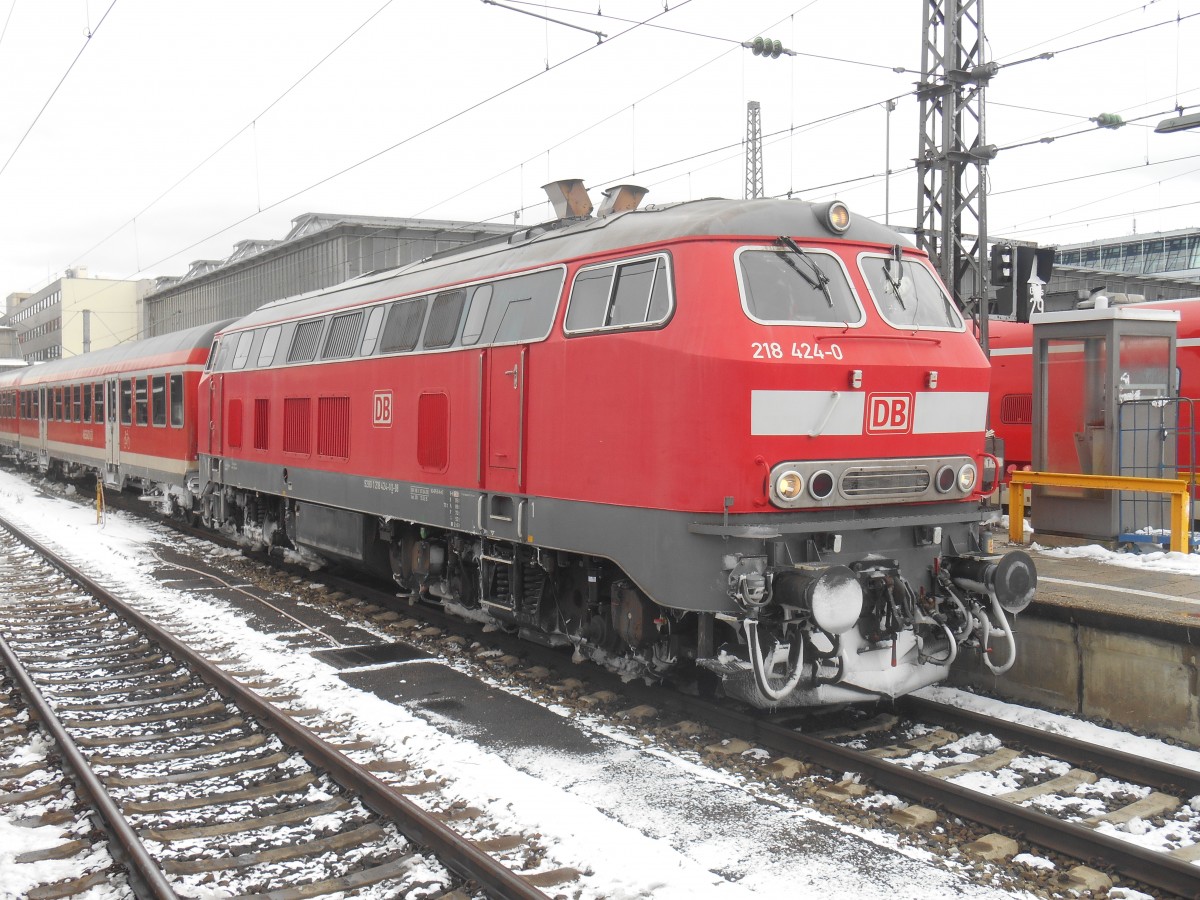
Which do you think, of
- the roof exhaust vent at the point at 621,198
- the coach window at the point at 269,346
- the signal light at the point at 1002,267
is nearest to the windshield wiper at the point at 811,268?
the roof exhaust vent at the point at 621,198

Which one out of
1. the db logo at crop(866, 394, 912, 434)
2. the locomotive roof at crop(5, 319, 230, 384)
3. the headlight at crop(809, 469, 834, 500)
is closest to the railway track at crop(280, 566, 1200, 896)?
the headlight at crop(809, 469, 834, 500)

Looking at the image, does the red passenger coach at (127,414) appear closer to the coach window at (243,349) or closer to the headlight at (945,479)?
the coach window at (243,349)

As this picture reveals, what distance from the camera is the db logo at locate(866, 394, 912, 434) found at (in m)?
6.98

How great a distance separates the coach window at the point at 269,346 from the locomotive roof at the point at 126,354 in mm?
4248

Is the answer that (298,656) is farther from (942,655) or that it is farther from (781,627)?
(942,655)

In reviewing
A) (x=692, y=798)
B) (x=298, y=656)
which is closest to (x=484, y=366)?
(x=298, y=656)

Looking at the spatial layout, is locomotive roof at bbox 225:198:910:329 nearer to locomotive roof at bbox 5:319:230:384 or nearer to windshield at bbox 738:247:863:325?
windshield at bbox 738:247:863:325

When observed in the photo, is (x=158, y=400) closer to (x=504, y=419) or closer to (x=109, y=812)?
(x=504, y=419)

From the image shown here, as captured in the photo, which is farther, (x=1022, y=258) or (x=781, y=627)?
(x=1022, y=258)

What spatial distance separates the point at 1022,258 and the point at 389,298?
8106 mm

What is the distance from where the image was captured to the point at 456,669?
8.98m

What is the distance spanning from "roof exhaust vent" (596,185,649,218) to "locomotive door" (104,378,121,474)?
1685cm

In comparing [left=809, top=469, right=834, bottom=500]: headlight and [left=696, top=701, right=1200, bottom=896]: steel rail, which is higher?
[left=809, top=469, right=834, bottom=500]: headlight

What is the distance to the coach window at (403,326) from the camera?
10.0m
